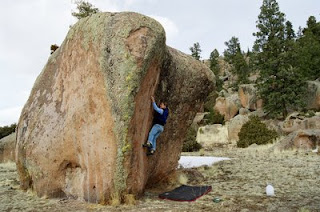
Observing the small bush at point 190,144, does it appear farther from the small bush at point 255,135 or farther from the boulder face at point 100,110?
the boulder face at point 100,110

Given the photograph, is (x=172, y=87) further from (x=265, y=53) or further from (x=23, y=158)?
(x=265, y=53)

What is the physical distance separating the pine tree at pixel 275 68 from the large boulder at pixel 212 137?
761cm

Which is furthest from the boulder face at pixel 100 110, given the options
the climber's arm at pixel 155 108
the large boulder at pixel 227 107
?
the large boulder at pixel 227 107

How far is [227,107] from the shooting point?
135 ft

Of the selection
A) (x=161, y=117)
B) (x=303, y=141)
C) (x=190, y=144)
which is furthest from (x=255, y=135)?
(x=161, y=117)

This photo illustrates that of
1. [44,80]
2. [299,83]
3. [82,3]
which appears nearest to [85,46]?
[44,80]

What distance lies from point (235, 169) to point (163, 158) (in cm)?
341

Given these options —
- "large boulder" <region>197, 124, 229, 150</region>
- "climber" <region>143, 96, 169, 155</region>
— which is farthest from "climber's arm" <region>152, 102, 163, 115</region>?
"large boulder" <region>197, 124, 229, 150</region>

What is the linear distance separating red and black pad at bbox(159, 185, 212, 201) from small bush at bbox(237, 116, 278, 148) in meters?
12.8

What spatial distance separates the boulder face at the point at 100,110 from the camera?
653 cm

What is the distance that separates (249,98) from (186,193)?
112 feet

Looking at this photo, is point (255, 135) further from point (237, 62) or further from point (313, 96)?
point (237, 62)

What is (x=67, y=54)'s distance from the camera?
7891 mm

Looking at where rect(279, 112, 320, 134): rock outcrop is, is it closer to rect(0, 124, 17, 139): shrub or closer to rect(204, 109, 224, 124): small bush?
rect(204, 109, 224, 124): small bush
